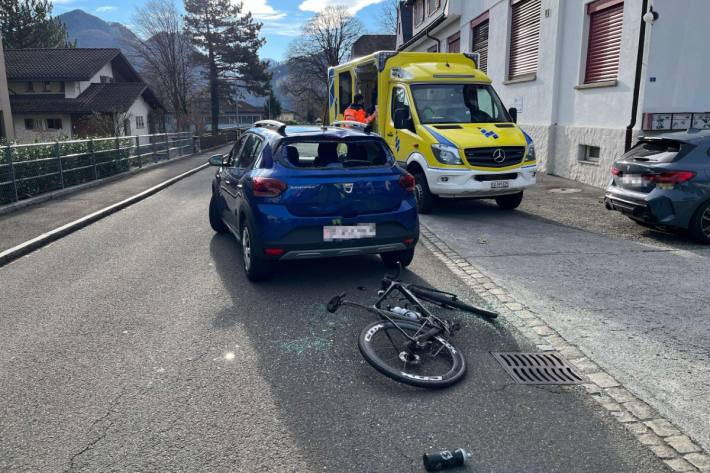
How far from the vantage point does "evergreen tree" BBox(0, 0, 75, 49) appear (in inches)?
2020

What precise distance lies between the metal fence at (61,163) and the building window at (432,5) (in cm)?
1687

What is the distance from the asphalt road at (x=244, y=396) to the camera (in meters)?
3.12

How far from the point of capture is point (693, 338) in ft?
15.3

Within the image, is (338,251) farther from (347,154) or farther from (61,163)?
(61,163)

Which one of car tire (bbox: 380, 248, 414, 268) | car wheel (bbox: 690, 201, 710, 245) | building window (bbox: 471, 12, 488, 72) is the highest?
building window (bbox: 471, 12, 488, 72)

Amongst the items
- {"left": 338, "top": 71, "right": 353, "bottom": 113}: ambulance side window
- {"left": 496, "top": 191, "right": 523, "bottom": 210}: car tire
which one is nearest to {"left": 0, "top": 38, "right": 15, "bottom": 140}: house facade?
{"left": 338, "top": 71, "right": 353, "bottom": 113}: ambulance side window

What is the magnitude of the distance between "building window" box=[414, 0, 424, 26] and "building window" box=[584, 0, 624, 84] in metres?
21.5

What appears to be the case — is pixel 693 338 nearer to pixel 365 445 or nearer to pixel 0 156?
pixel 365 445

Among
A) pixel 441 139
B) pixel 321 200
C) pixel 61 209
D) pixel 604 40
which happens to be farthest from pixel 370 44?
pixel 321 200

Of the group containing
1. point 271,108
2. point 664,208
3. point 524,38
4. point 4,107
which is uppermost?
point 524,38

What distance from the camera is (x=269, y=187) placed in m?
5.83

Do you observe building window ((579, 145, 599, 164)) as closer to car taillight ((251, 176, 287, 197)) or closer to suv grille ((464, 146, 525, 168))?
suv grille ((464, 146, 525, 168))

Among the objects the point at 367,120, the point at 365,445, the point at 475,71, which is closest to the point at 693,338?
the point at 365,445

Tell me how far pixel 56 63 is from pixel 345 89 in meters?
35.2
